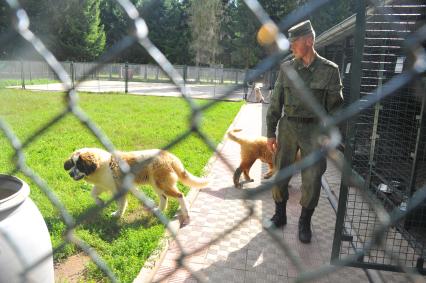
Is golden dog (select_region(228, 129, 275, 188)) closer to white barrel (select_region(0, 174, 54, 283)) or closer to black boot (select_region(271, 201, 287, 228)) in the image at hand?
black boot (select_region(271, 201, 287, 228))

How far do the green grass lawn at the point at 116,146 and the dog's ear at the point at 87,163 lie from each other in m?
0.52

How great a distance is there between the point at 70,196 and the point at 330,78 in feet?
11.6

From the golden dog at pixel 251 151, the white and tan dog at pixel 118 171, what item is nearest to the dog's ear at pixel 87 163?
the white and tan dog at pixel 118 171

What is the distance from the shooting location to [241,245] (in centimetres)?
394

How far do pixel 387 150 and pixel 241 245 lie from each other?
2.98 metres

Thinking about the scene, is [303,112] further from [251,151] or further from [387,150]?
[387,150]

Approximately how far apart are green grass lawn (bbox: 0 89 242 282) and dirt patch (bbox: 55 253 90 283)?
0.26 feet

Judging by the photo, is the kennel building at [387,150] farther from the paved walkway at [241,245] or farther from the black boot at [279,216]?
the black boot at [279,216]

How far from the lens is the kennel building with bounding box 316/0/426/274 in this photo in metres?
3.36

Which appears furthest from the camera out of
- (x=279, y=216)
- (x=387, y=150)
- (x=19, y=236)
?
(x=387, y=150)

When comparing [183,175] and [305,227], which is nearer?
[305,227]

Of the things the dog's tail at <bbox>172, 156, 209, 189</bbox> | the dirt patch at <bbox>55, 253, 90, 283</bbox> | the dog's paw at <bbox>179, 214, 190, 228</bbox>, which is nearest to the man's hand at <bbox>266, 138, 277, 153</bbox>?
the dog's tail at <bbox>172, 156, 209, 189</bbox>

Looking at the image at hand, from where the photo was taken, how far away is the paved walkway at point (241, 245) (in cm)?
341

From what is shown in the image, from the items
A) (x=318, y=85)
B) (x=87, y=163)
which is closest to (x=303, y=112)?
(x=318, y=85)
